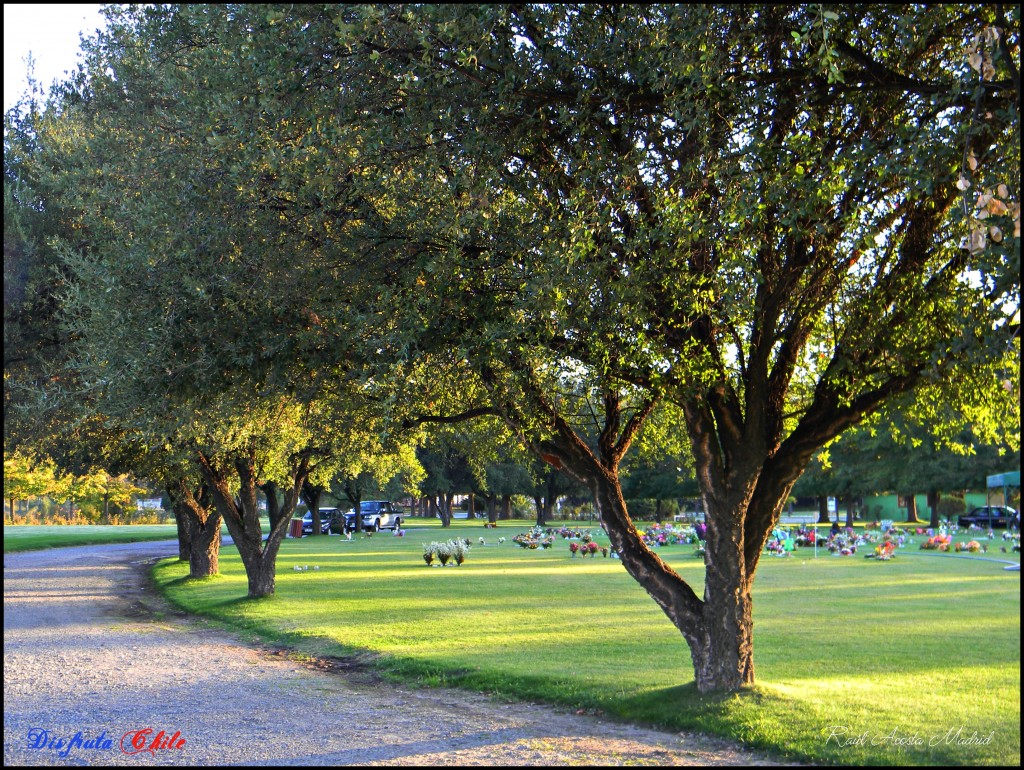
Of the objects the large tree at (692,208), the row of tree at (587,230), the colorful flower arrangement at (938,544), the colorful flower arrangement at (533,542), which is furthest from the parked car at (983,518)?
the large tree at (692,208)

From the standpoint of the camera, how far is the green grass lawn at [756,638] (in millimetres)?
8969

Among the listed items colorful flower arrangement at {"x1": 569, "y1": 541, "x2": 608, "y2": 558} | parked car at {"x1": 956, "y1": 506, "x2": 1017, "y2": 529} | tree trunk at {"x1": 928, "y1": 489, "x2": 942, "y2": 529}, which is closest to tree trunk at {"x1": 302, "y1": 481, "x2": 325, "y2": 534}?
colorful flower arrangement at {"x1": 569, "y1": 541, "x2": 608, "y2": 558}

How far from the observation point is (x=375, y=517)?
74000mm

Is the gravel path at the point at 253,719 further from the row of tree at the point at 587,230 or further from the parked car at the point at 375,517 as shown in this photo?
the parked car at the point at 375,517

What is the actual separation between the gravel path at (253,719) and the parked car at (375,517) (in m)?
55.4

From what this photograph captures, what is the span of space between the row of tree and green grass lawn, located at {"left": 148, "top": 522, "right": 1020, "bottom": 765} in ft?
4.60

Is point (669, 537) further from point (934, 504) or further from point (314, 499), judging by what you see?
point (314, 499)

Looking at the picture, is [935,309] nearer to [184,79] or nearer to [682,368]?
[682,368]

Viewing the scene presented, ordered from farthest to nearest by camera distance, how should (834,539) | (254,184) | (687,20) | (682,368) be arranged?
1. (834,539)
2. (254,184)
3. (682,368)
4. (687,20)

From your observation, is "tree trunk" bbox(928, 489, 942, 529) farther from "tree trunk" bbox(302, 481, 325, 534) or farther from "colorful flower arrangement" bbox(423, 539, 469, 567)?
"tree trunk" bbox(302, 481, 325, 534)

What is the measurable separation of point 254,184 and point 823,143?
5817mm

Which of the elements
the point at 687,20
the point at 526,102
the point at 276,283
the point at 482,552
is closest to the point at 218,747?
the point at 276,283

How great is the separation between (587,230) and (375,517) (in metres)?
67.7

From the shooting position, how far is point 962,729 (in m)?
8.66
